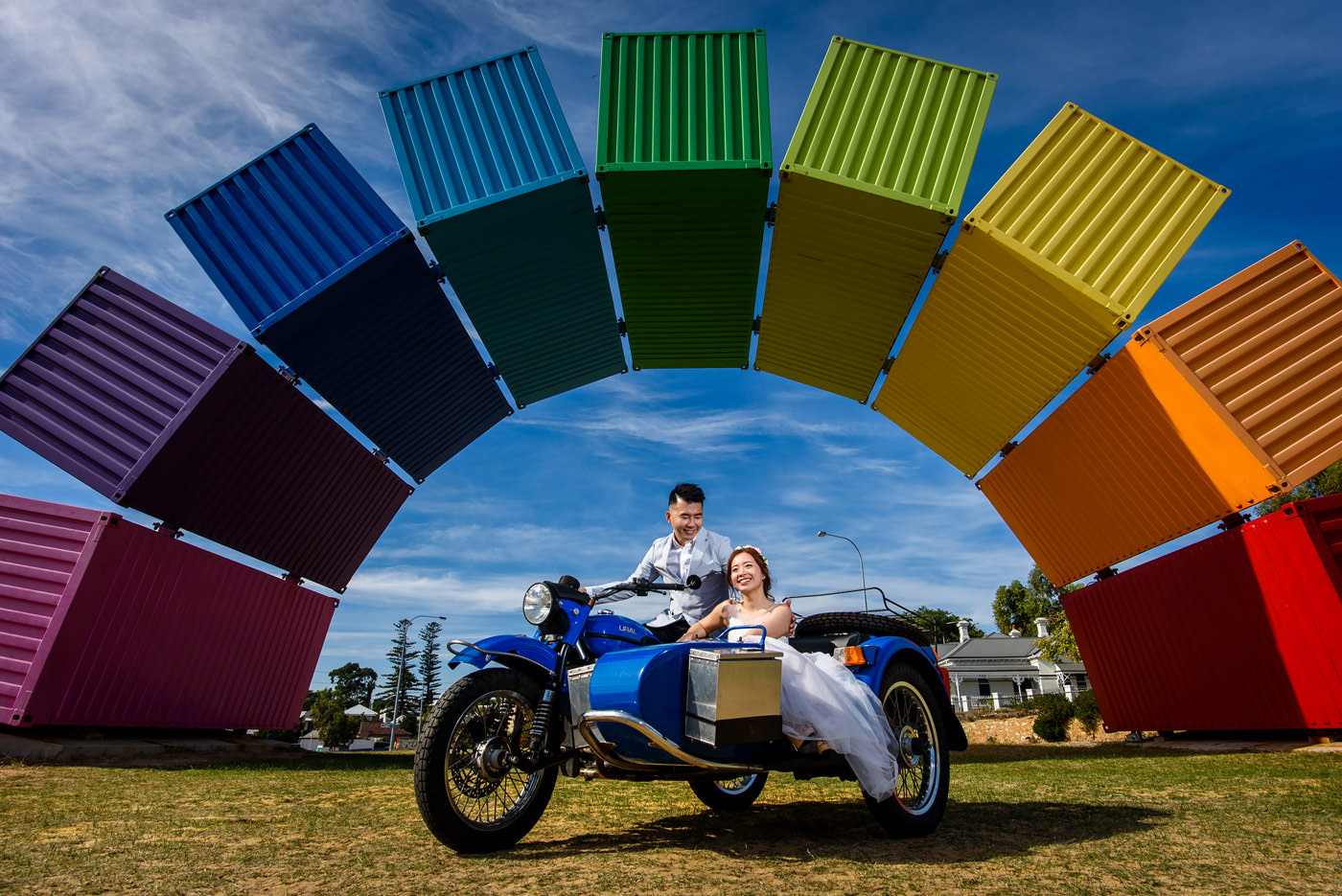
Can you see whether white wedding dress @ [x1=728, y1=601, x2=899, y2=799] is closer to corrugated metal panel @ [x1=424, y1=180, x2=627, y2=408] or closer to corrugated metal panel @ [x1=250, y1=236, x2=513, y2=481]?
corrugated metal panel @ [x1=424, y1=180, x2=627, y2=408]

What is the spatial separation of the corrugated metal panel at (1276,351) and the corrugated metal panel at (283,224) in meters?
10.8

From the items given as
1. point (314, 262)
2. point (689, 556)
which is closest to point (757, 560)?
point (689, 556)

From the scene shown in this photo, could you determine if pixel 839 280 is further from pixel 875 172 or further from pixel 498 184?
pixel 498 184

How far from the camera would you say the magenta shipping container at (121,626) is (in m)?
8.28

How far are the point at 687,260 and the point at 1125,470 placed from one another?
6965 mm

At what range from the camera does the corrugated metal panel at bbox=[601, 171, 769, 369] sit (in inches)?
358

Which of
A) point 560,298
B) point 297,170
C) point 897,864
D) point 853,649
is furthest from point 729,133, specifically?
point 897,864

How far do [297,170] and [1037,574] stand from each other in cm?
5972

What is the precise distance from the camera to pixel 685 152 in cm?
898

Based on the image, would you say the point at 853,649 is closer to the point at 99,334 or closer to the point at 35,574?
the point at 35,574

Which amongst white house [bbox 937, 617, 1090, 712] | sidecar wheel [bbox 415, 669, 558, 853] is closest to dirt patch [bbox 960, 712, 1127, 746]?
white house [bbox 937, 617, 1090, 712]

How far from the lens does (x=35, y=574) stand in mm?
8477

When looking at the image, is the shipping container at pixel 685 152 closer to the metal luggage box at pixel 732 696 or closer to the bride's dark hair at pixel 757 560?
the bride's dark hair at pixel 757 560

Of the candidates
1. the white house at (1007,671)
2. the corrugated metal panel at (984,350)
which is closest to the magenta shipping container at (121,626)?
the corrugated metal panel at (984,350)
